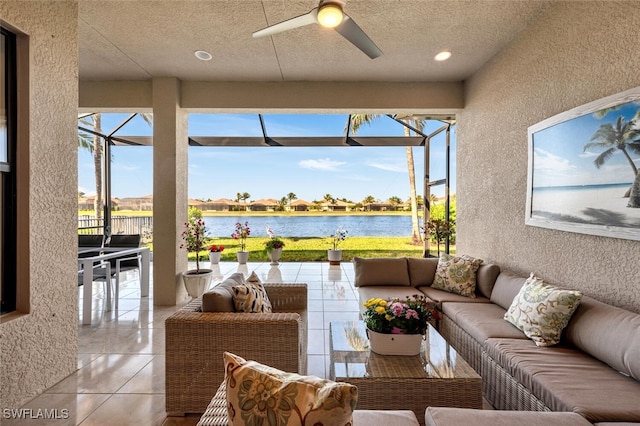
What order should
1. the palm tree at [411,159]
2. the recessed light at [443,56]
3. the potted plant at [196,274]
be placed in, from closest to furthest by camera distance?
the recessed light at [443,56] → the potted plant at [196,274] → the palm tree at [411,159]

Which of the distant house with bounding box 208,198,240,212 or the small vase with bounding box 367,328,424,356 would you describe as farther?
the distant house with bounding box 208,198,240,212

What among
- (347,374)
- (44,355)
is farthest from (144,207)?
(347,374)

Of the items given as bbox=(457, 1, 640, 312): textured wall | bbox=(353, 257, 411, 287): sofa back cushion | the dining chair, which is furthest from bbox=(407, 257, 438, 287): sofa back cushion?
the dining chair

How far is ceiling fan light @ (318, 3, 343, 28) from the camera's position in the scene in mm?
2168

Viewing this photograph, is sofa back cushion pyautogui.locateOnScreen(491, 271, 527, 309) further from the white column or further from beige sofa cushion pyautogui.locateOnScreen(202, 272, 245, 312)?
the white column

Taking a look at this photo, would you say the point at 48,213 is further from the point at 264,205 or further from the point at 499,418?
the point at 264,205

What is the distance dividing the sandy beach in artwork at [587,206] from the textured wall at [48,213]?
4012mm

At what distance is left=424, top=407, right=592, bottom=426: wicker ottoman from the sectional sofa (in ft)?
0.44

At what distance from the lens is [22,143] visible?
2.25 meters

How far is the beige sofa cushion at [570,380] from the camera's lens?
57.6 inches

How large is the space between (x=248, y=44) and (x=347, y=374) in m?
3.50

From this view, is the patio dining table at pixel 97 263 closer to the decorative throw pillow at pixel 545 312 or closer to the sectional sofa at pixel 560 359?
the sectional sofa at pixel 560 359

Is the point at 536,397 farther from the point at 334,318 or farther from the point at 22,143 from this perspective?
the point at 22,143

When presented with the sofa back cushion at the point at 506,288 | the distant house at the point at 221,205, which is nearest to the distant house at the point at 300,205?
the distant house at the point at 221,205
